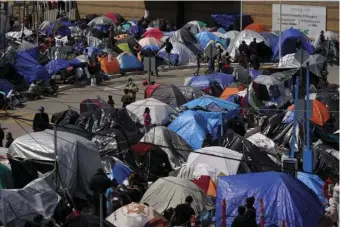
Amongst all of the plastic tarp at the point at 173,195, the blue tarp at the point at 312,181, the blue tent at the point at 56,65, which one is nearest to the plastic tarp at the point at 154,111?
the blue tarp at the point at 312,181

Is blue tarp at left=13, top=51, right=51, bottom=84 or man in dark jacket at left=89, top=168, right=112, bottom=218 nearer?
man in dark jacket at left=89, top=168, right=112, bottom=218

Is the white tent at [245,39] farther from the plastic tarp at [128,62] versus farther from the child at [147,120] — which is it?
the child at [147,120]

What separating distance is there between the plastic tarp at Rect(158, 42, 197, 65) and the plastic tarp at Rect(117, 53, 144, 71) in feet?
6.13

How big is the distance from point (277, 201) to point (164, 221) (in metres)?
1.82

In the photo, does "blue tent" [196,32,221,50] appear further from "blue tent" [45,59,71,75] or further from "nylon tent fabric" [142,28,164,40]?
"blue tent" [45,59,71,75]

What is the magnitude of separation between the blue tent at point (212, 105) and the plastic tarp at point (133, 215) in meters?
8.57

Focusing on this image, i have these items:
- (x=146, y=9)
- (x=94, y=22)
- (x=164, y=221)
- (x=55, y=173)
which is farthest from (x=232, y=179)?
(x=146, y=9)

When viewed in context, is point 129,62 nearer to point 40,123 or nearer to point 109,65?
point 109,65

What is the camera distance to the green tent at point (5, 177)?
1554 cm

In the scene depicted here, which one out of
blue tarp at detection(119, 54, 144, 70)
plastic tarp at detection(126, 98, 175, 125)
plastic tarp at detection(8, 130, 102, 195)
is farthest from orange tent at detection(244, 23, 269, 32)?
plastic tarp at detection(8, 130, 102, 195)

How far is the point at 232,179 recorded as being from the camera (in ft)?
47.4

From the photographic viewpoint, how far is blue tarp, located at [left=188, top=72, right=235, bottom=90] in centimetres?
2642

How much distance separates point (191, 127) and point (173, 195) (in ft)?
19.7

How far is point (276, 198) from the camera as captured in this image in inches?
550
